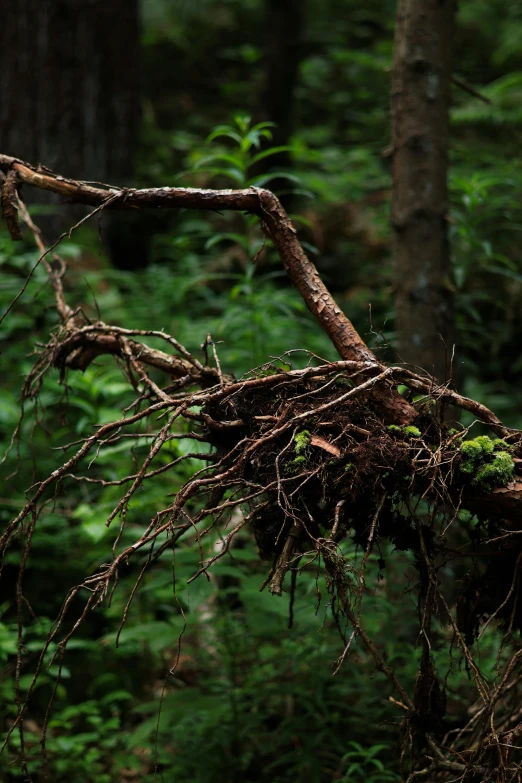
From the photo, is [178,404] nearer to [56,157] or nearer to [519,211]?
[519,211]

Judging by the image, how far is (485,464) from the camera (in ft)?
5.11

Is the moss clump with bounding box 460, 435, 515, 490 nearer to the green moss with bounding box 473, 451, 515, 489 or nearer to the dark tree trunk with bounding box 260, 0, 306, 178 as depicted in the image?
the green moss with bounding box 473, 451, 515, 489

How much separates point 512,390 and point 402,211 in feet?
7.90

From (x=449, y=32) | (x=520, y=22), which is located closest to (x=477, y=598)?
(x=449, y=32)

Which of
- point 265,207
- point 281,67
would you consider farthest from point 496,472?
point 281,67

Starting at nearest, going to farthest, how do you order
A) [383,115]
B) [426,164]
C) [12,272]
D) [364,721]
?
1. [364,721]
2. [426,164]
3. [12,272]
4. [383,115]

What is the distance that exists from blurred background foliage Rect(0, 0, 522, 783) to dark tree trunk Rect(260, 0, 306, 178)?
0.37 ft

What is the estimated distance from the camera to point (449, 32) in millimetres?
2996

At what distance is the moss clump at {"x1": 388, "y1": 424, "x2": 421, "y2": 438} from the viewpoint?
162 cm

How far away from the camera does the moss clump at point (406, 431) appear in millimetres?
1621

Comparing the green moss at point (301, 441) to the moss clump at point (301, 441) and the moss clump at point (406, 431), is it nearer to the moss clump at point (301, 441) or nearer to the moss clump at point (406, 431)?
the moss clump at point (301, 441)

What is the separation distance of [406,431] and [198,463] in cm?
82

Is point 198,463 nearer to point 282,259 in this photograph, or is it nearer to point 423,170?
point 282,259

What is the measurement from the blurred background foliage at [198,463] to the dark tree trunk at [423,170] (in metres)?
0.23
